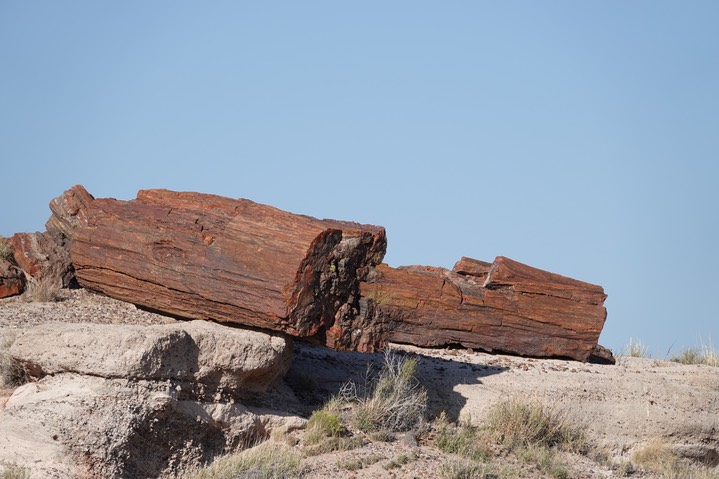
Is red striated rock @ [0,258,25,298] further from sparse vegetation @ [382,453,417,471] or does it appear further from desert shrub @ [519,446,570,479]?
desert shrub @ [519,446,570,479]

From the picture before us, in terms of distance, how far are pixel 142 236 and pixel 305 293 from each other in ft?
6.96

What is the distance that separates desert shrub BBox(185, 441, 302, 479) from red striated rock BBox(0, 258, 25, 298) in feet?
13.8

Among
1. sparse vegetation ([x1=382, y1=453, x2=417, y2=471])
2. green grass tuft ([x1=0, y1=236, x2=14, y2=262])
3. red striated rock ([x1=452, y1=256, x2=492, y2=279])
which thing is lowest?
sparse vegetation ([x1=382, y1=453, x2=417, y2=471])

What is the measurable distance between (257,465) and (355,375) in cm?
279

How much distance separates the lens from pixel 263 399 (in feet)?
31.1

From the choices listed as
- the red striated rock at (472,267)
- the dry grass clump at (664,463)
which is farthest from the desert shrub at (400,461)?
the dry grass clump at (664,463)

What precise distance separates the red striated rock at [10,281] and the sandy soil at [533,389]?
0.67 ft

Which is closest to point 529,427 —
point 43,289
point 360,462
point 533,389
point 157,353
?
point 533,389

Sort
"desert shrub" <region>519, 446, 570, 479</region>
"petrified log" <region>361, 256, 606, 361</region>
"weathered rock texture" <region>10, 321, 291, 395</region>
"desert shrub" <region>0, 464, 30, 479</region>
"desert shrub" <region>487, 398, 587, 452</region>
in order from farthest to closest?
"petrified log" <region>361, 256, 606, 361</region>, "desert shrub" <region>487, 398, 587, 452</region>, "desert shrub" <region>519, 446, 570, 479</region>, "weathered rock texture" <region>10, 321, 291, 395</region>, "desert shrub" <region>0, 464, 30, 479</region>

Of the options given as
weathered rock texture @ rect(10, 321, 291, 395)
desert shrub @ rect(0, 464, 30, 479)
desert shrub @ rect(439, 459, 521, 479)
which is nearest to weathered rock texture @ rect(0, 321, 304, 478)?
weathered rock texture @ rect(10, 321, 291, 395)

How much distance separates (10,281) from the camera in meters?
11.3

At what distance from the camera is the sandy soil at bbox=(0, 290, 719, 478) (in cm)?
1023

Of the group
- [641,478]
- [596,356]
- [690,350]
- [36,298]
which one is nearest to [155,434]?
[36,298]

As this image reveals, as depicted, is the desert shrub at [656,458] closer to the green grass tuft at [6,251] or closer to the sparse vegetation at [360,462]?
the sparse vegetation at [360,462]
